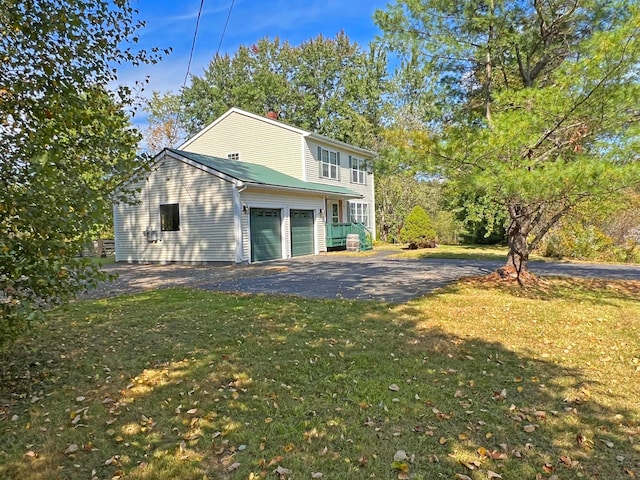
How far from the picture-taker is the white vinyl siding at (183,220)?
1516 cm

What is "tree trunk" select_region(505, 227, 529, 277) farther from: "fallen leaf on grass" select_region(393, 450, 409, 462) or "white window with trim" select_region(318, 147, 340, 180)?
"white window with trim" select_region(318, 147, 340, 180)

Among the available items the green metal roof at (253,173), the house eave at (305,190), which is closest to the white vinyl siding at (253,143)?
the green metal roof at (253,173)

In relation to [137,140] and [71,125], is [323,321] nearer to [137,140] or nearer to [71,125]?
[137,140]

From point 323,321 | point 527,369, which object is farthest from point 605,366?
point 323,321

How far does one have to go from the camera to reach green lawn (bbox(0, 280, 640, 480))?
2.75m

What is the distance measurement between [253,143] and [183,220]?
674 centimetres

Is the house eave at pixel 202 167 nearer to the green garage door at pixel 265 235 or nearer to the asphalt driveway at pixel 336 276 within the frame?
the green garage door at pixel 265 235

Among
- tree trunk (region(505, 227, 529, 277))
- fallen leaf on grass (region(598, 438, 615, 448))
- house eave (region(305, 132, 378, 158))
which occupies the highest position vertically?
house eave (region(305, 132, 378, 158))

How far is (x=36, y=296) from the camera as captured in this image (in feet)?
11.2

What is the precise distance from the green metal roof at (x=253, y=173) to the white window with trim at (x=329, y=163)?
4.63 feet

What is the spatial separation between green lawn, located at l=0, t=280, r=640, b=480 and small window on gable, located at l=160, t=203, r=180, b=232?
10099 mm

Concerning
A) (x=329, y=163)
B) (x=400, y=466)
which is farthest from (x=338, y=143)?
(x=400, y=466)

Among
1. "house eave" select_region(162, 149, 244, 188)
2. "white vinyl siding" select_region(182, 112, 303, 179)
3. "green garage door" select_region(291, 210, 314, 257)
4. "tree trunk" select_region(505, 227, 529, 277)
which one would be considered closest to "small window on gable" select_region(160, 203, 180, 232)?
"house eave" select_region(162, 149, 244, 188)

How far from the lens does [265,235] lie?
16.4m
